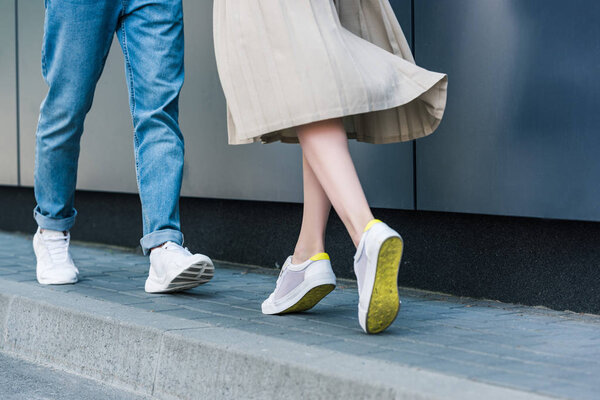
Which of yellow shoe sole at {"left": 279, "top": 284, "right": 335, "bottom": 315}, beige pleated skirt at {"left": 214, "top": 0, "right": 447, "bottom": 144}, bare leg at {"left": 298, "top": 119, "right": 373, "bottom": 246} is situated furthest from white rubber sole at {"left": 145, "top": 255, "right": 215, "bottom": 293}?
bare leg at {"left": 298, "top": 119, "right": 373, "bottom": 246}

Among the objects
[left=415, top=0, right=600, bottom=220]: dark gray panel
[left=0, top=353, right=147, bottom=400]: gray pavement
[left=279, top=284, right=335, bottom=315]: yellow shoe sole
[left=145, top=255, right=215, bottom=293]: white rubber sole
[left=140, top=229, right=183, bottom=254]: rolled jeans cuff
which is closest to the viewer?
[left=0, top=353, right=147, bottom=400]: gray pavement

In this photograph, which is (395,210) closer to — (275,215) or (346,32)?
(275,215)

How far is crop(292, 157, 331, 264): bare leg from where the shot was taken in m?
2.51

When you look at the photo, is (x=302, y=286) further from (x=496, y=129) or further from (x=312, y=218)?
(x=496, y=129)

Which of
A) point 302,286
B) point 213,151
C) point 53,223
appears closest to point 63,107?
point 53,223

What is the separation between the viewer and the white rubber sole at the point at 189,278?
2830 mm

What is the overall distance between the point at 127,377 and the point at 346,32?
1.19 meters

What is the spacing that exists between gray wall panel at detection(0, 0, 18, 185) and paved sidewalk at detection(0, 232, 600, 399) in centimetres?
205

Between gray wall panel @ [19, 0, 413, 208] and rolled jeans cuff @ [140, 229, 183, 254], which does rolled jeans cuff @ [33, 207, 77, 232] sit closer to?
rolled jeans cuff @ [140, 229, 183, 254]

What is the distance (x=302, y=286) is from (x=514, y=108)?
101 cm

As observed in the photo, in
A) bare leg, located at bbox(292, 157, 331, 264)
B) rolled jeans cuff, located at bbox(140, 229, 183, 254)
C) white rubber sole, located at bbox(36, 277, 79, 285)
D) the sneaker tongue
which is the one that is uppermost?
bare leg, located at bbox(292, 157, 331, 264)

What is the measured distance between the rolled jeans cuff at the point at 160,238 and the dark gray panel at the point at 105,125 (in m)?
1.58

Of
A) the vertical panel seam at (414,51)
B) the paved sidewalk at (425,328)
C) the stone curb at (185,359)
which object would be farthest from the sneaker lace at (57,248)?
the vertical panel seam at (414,51)

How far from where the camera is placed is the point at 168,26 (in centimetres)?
312
